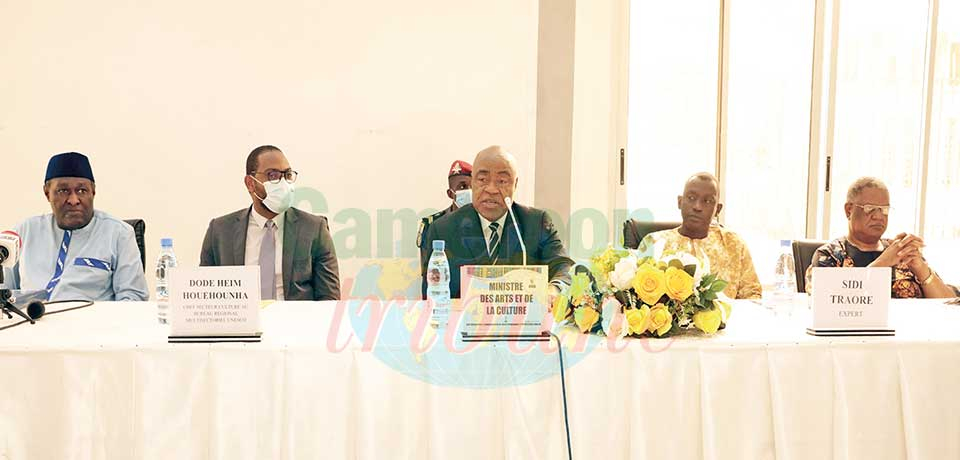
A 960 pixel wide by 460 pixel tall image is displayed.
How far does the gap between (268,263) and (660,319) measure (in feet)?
5.85

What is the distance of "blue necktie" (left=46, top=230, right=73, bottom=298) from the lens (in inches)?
120

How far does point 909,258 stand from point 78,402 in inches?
113

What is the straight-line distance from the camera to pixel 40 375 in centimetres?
195

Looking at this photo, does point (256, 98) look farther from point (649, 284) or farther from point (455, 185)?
point (649, 284)

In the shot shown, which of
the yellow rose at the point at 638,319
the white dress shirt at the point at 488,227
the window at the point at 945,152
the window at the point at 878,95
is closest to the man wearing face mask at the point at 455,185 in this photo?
the white dress shirt at the point at 488,227

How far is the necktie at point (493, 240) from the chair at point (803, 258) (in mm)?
1325

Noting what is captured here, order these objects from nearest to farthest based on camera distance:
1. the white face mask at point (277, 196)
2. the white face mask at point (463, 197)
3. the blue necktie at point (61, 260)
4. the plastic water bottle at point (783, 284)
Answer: the plastic water bottle at point (783, 284) → the blue necktie at point (61, 260) → the white face mask at point (277, 196) → the white face mask at point (463, 197)

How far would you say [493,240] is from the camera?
3225 mm

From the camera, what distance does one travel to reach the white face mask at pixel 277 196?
10.4 feet

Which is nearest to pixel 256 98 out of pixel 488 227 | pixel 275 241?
pixel 275 241

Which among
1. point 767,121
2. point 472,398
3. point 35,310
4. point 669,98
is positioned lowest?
point 472,398

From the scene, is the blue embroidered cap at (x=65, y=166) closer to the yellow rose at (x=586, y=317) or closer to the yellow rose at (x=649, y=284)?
the yellow rose at (x=586, y=317)

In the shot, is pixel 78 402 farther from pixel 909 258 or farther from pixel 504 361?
pixel 909 258

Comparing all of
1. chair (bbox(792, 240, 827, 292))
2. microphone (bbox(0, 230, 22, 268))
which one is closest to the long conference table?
microphone (bbox(0, 230, 22, 268))
